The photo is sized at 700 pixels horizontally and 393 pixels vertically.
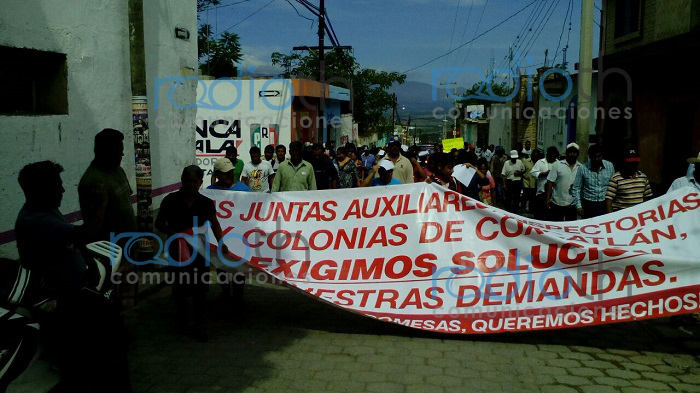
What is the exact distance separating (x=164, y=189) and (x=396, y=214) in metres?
5.33

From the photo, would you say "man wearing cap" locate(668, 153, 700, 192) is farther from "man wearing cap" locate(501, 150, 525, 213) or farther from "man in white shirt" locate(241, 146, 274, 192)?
"man wearing cap" locate(501, 150, 525, 213)

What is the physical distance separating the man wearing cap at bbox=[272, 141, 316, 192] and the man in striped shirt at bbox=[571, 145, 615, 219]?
3959mm

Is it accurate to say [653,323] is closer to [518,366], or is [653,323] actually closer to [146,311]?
[518,366]

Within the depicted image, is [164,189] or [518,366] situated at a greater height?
[164,189]

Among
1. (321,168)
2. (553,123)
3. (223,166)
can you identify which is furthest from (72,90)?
(553,123)

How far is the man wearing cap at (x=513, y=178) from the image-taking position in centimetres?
1438

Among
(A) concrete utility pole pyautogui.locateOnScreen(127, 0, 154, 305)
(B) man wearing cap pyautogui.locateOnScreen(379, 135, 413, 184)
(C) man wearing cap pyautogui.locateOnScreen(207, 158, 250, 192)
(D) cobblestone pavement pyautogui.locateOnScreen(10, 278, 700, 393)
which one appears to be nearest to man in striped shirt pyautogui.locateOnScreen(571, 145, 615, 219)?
(B) man wearing cap pyautogui.locateOnScreen(379, 135, 413, 184)

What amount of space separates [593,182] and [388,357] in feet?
16.3

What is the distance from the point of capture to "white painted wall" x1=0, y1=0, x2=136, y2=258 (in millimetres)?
6648

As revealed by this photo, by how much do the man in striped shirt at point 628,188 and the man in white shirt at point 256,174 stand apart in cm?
555

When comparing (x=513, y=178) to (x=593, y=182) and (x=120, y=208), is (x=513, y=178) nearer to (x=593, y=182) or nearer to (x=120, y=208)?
(x=593, y=182)

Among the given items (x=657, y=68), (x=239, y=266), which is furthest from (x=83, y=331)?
(x=657, y=68)

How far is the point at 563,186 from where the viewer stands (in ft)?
32.4

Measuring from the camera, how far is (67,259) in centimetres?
402
